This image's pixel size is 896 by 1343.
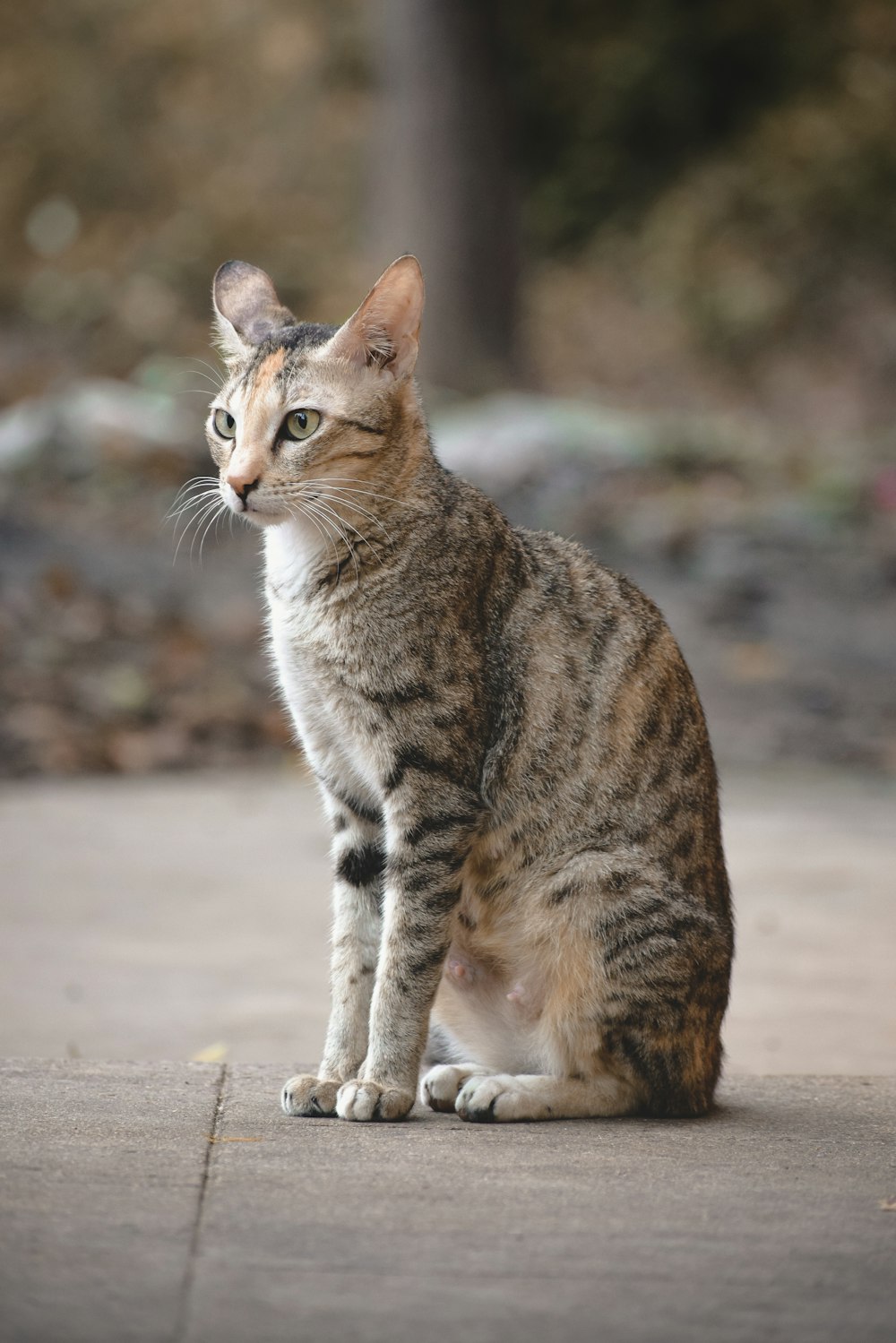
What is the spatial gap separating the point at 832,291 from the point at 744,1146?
1328 cm

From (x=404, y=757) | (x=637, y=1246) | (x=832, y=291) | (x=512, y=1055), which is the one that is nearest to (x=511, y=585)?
(x=404, y=757)

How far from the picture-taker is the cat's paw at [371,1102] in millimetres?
2941

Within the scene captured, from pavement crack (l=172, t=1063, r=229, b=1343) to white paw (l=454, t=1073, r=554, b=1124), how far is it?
1.53 feet

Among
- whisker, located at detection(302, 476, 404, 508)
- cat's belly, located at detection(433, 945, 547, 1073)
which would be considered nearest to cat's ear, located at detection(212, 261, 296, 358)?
whisker, located at detection(302, 476, 404, 508)

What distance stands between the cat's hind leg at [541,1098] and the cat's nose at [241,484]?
3.96 feet

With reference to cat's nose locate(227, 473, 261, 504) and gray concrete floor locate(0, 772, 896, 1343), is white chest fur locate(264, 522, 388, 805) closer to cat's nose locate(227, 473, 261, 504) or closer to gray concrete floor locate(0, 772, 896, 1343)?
cat's nose locate(227, 473, 261, 504)

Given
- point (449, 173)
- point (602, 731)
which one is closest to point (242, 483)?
point (602, 731)

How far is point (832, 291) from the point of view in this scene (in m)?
15.0

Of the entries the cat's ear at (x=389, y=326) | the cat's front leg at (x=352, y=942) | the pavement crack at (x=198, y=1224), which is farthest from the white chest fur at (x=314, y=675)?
the pavement crack at (x=198, y=1224)

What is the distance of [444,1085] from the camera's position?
10.4ft

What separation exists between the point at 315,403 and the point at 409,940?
3.42 ft

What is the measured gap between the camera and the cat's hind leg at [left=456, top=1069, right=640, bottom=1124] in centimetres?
302

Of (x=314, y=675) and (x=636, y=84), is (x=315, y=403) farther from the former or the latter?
(x=636, y=84)

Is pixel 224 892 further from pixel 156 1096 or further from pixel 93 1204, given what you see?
pixel 93 1204
